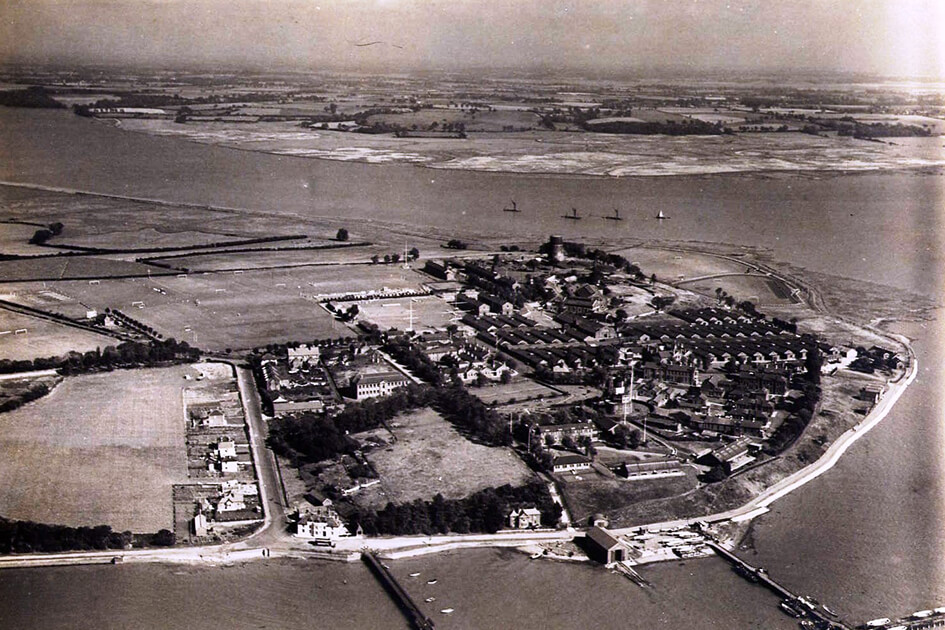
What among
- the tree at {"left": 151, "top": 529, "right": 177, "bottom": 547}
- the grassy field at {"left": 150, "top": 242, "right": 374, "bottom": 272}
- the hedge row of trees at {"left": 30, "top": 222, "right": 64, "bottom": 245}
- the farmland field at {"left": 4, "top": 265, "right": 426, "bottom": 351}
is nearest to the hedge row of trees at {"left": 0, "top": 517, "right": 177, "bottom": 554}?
the tree at {"left": 151, "top": 529, "right": 177, "bottom": 547}

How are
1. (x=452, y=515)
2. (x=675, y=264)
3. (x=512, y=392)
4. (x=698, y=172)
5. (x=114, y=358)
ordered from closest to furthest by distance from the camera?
(x=452, y=515)
(x=512, y=392)
(x=114, y=358)
(x=675, y=264)
(x=698, y=172)

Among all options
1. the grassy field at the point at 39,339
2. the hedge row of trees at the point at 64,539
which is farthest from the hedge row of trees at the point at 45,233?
the hedge row of trees at the point at 64,539

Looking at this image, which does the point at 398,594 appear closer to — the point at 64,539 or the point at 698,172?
the point at 64,539

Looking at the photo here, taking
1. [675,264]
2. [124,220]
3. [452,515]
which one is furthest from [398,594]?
[124,220]

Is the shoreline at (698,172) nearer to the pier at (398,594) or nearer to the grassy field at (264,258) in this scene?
the grassy field at (264,258)

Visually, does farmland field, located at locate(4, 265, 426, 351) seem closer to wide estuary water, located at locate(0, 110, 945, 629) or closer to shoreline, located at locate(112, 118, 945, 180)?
wide estuary water, located at locate(0, 110, 945, 629)
